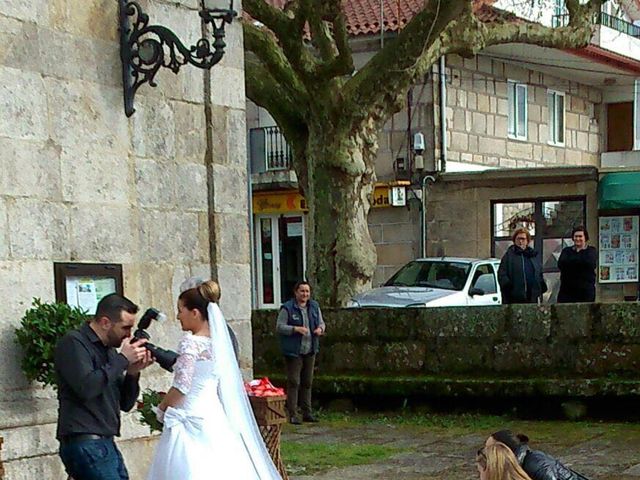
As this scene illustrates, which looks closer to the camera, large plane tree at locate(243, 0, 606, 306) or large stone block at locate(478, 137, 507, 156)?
large plane tree at locate(243, 0, 606, 306)

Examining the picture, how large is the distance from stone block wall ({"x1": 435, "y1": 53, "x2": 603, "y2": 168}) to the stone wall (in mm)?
14920

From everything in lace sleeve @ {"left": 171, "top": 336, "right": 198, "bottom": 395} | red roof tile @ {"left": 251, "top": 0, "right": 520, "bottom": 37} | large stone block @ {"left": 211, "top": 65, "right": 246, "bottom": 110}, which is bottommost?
lace sleeve @ {"left": 171, "top": 336, "right": 198, "bottom": 395}

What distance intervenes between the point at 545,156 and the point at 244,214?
63.9ft

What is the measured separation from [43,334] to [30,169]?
1.08 meters

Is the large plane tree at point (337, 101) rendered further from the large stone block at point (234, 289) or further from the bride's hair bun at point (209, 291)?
the bride's hair bun at point (209, 291)

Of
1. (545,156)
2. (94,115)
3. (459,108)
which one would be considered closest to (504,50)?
(459,108)

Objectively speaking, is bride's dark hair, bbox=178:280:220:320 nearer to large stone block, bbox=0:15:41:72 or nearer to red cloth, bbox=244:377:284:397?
red cloth, bbox=244:377:284:397

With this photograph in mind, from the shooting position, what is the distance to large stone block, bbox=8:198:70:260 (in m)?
6.72

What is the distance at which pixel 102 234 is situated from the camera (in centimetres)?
730

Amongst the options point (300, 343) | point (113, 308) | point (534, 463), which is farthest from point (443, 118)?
point (534, 463)

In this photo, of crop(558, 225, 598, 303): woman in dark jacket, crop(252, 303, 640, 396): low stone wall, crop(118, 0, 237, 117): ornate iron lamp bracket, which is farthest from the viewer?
crop(558, 225, 598, 303): woman in dark jacket

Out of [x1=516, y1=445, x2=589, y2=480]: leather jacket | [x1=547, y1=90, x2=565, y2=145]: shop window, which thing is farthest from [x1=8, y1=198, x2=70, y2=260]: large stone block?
[x1=547, y1=90, x2=565, y2=145]: shop window

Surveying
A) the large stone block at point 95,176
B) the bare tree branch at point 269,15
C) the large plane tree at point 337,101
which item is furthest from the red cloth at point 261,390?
the bare tree branch at point 269,15

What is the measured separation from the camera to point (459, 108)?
79.0 ft
